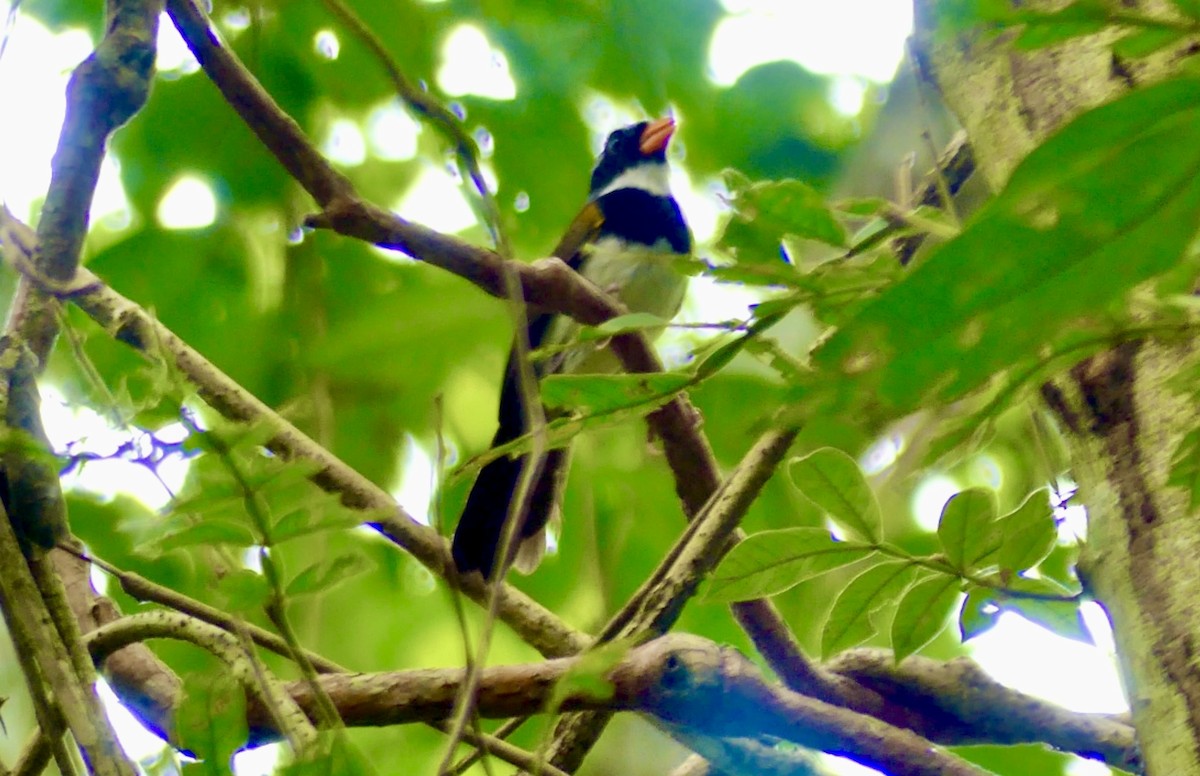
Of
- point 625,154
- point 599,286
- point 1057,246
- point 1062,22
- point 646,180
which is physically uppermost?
point 625,154

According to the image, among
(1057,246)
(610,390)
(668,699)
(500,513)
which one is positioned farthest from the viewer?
(500,513)

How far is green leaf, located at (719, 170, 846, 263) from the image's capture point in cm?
51

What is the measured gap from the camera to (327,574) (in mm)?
606

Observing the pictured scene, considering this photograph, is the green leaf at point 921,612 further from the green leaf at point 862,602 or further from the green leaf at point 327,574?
the green leaf at point 327,574

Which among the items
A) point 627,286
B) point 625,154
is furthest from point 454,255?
point 625,154

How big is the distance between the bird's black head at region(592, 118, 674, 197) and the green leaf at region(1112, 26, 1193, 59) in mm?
2555

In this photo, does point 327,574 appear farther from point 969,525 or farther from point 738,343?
point 969,525

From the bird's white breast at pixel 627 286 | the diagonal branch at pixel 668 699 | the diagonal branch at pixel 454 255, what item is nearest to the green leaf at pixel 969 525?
the diagonal branch at pixel 668 699

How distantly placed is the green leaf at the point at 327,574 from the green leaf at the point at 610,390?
142 mm

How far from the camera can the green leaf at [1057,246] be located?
0.81 ft

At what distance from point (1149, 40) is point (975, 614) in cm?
46

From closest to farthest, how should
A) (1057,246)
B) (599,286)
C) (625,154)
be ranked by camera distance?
1. (1057,246)
2. (599,286)
3. (625,154)

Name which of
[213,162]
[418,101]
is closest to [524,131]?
[213,162]

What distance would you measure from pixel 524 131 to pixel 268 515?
1.23m
